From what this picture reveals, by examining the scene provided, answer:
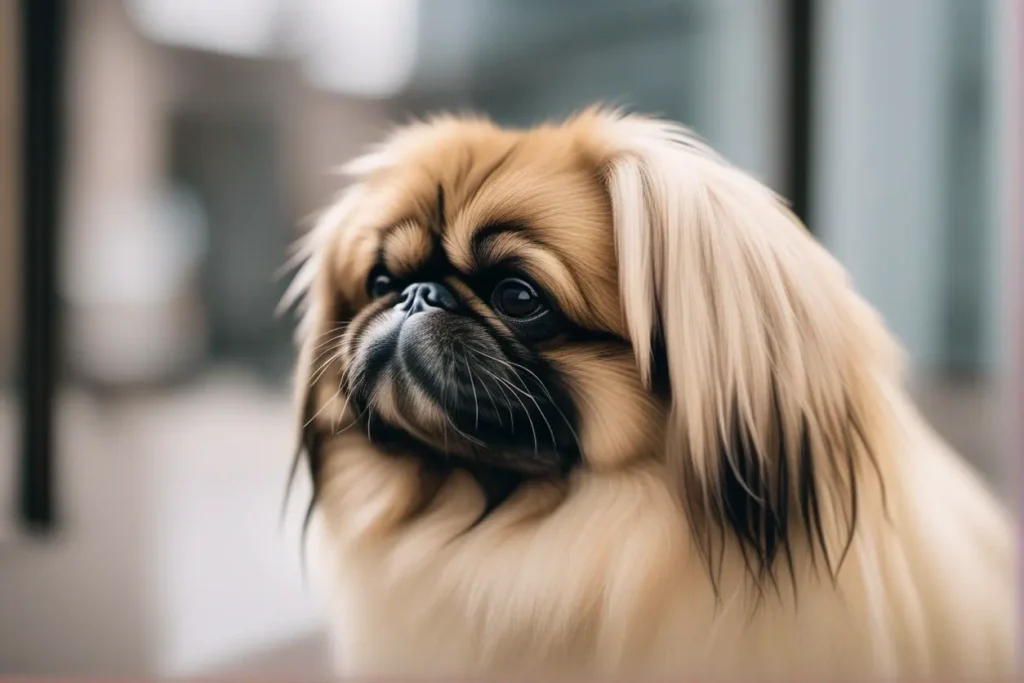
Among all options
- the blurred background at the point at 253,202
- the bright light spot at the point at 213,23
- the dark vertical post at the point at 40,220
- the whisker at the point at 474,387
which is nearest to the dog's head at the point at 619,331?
the whisker at the point at 474,387

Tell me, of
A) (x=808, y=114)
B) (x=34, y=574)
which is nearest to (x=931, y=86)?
(x=808, y=114)

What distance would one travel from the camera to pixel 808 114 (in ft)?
2.82

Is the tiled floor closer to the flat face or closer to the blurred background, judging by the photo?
the blurred background

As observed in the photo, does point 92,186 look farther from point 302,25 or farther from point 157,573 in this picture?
point 157,573

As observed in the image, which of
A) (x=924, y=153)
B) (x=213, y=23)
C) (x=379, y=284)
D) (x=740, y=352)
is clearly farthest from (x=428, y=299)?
(x=924, y=153)

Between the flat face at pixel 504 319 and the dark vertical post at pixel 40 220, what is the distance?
38cm

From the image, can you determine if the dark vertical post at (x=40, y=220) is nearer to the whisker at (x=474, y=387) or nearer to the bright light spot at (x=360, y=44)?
the bright light spot at (x=360, y=44)

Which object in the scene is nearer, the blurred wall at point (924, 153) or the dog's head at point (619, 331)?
the dog's head at point (619, 331)

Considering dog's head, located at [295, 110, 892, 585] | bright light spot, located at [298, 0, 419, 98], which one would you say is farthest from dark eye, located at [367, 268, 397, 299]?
bright light spot, located at [298, 0, 419, 98]

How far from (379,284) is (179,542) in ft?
1.25

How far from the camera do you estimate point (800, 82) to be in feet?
2.83

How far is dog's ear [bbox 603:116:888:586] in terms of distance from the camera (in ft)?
2.40

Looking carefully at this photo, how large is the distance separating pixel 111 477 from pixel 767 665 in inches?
29.3

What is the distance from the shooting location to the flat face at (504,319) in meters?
0.73
